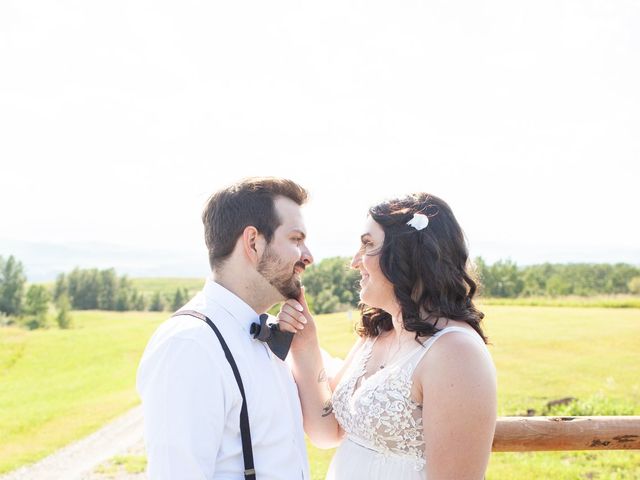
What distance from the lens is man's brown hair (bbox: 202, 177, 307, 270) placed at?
3.03 m

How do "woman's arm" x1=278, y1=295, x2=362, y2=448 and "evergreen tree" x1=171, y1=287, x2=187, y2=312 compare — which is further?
"evergreen tree" x1=171, y1=287, x2=187, y2=312

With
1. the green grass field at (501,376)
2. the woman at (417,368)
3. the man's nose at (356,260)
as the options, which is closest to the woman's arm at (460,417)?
the woman at (417,368)

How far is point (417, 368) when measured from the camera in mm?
2912

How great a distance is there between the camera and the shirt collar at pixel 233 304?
9.74 feet

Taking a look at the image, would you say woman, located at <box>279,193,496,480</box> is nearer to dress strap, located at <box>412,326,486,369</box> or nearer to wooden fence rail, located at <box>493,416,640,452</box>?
dress strap, located at <box>412,326,486,369</box>

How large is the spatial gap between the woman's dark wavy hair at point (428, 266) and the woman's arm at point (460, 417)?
286 millimetres

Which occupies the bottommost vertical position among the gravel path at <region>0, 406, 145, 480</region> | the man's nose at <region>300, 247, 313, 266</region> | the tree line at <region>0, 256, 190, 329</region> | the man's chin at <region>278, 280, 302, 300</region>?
the gravel path at <region>0, 406, 145, 480</region>

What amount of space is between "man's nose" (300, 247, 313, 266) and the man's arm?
0.81 meters

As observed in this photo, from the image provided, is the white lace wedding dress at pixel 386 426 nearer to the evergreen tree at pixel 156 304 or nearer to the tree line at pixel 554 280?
the tree line at pixel 554 280

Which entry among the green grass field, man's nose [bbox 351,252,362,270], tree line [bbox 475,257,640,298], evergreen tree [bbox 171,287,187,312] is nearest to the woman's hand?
man's nose [bbox 351,252,362,270]

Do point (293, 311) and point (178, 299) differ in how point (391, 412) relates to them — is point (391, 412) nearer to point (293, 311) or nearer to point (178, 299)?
point (293, 311)

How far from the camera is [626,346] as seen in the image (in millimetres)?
25016

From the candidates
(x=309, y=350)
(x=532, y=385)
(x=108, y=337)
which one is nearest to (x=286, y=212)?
(x=309, y=350)

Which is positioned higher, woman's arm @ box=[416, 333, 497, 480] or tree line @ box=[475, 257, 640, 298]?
tree line @ box=[475, 257, 640, 298]
